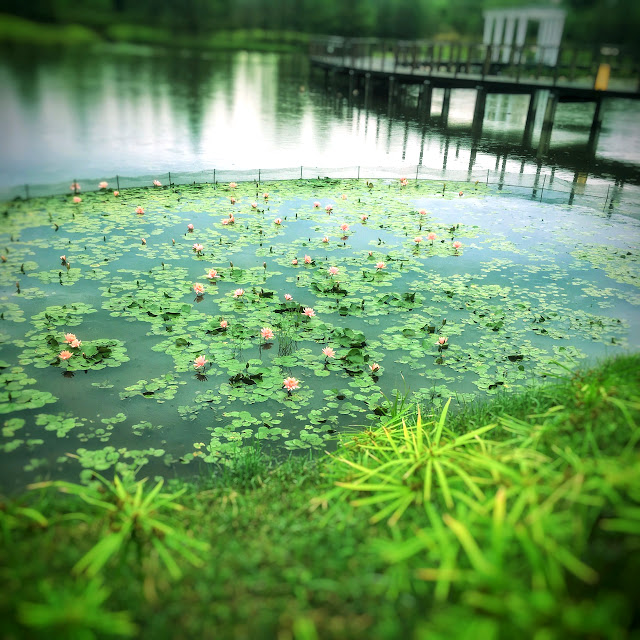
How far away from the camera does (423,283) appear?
573 centimetres

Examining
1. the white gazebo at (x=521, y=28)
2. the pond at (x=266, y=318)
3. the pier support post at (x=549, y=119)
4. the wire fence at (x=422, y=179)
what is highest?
the white gazebo at (x=521, y=28)

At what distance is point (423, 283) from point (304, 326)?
1.59 meters

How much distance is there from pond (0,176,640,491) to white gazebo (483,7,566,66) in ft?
54.6

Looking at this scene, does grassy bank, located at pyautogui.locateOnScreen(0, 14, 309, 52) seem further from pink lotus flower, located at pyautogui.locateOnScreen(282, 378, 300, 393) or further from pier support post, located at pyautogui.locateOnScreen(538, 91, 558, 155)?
pink lotus flower, located at pyautogui.locateOnScreen(282, 378, 300, 393)

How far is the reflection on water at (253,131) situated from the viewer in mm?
11867

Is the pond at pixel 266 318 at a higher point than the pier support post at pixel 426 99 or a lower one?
lower

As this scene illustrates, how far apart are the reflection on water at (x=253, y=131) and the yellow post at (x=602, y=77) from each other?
1406 millimetres

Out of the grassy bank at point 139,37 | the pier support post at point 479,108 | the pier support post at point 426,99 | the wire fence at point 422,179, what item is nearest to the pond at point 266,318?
the wire fence at point 422,179

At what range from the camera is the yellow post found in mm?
14789

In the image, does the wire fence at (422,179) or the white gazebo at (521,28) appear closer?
the wire fence at (422,179)

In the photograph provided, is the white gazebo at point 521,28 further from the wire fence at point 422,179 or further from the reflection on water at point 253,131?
the wire fence at point 422,179

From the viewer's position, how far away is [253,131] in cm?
1550

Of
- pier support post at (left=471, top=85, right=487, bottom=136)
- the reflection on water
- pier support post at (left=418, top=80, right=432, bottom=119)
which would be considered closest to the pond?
the reflection on water

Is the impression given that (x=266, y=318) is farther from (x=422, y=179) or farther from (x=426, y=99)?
(x=426, y=99)
